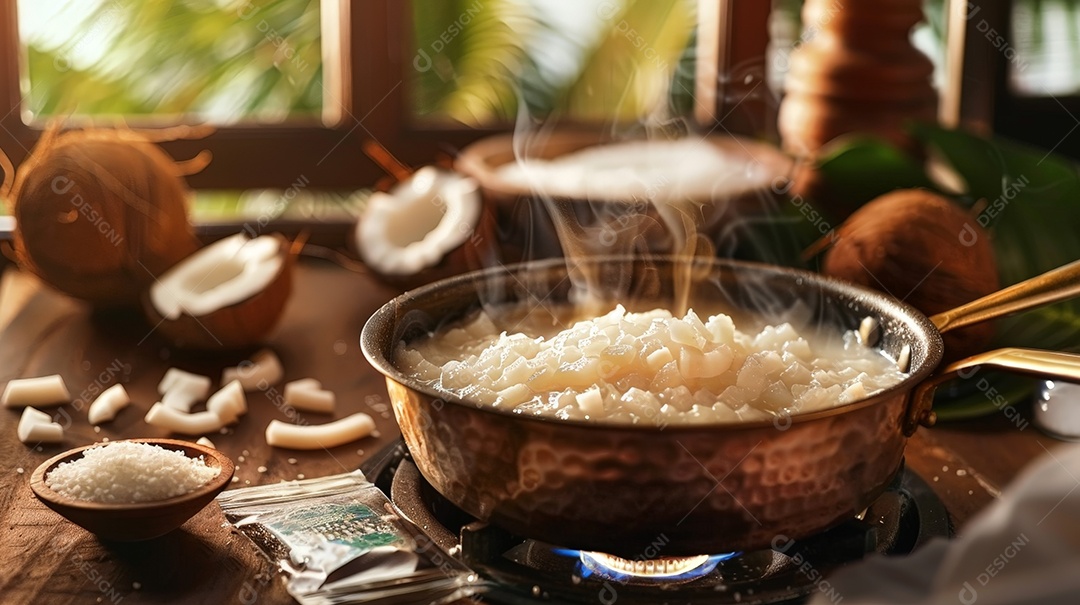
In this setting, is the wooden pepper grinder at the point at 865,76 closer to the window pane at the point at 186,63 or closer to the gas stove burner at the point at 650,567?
the gas stove burner at the point at 650,567

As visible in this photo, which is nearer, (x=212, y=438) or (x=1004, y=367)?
(x=1004, y=367)

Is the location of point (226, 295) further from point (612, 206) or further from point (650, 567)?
point (650, 567)

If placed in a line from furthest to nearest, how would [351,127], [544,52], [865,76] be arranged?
1. [544,52]
2. [351,127]
3. [865,76]

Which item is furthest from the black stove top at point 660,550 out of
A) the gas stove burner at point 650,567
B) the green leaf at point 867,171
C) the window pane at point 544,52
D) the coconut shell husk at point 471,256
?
the window pane at point 544,52

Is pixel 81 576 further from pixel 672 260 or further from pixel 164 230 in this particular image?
pixel 164 230

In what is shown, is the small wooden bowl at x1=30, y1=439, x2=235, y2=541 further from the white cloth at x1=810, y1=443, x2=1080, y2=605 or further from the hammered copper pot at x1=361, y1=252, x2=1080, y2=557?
the white cloth at x1=810, y1=443, x2=1080, y2=605

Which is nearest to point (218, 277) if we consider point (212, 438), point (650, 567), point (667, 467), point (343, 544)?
point (212, 438)

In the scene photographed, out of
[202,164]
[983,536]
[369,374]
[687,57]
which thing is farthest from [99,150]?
[687,57]
